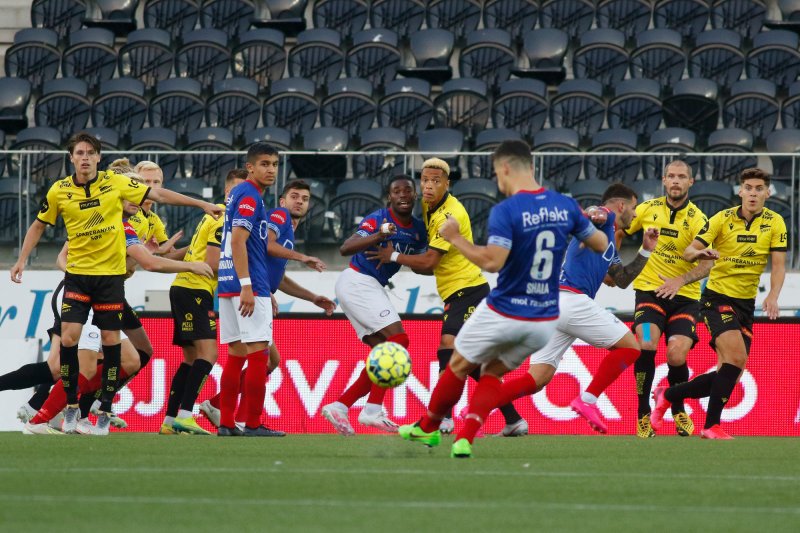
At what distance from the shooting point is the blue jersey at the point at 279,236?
10406 millimetres

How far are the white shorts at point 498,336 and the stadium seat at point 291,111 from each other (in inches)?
454

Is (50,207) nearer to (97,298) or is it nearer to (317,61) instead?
(97,298)

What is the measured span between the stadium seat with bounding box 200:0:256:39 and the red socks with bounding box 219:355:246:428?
1252 cm

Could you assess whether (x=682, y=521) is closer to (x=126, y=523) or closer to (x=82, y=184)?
(x=126, y=523)

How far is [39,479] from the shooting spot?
20.1 feet

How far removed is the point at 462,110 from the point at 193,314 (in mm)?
8675

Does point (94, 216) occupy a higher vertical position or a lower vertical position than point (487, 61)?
lower

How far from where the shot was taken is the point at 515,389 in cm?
808

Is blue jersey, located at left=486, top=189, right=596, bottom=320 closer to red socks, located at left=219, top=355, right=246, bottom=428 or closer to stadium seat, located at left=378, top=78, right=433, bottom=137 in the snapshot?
red socks, located at left=219, top=355, right=246, bottom=428

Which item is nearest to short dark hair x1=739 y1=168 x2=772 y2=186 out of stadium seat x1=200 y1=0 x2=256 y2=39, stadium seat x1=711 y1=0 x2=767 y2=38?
stadium seat x1=711 y1=0 x2=767 y2=38

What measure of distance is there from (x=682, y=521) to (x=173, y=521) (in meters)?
1.90

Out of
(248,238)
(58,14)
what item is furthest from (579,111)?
(248,238)

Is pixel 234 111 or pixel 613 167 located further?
pixel 234 111

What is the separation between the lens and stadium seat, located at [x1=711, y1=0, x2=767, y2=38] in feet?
66.8
